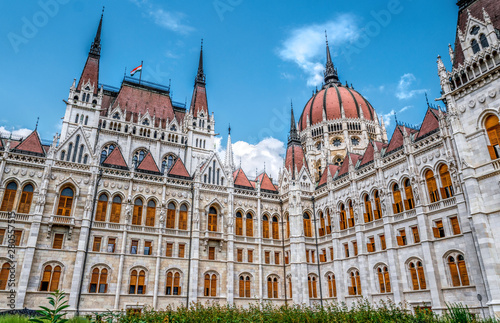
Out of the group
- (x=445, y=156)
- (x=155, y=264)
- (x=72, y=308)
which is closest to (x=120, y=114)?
(x=155, y=264)

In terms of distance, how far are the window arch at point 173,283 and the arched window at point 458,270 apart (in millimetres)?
23066

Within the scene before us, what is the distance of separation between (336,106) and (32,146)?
154 ft

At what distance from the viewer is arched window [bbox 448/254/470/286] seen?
80.4 ft

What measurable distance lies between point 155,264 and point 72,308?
754 cm

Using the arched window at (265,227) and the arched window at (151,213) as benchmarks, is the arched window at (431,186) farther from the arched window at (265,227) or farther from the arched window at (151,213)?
the arched window at (151,213)

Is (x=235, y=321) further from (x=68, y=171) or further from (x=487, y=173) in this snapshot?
(x=68, y=171)

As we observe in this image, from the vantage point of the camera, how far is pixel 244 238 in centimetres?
3791

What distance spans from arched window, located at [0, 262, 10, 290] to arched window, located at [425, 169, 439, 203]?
34016mm

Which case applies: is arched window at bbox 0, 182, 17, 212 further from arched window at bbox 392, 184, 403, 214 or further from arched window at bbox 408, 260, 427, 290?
arched window at bbox 408, 260, 427, 290

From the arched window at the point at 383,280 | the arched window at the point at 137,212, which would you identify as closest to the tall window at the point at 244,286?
the arched window at the point at 137,212

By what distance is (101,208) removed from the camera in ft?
108

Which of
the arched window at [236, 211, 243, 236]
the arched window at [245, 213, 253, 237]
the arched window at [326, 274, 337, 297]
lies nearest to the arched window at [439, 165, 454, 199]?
the arched window at [326, 274, 337, 297]

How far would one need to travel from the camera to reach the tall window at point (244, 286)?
35719 mm

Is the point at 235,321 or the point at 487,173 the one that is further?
Result: the point at 487,173
